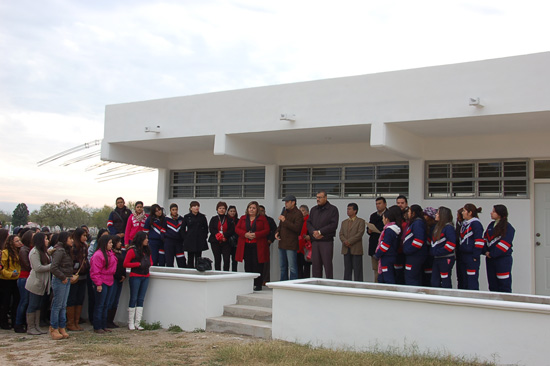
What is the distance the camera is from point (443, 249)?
8.29 metres

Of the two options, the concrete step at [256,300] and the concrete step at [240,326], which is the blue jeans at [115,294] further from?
the concrete step at [256,300]

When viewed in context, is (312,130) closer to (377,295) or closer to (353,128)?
(353,128)

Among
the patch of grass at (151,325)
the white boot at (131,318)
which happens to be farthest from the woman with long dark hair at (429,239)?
the white boot at (131,318)

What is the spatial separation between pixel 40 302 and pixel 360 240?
212 inches

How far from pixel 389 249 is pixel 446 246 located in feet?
3.02

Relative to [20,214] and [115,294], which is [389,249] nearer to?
[115,294]

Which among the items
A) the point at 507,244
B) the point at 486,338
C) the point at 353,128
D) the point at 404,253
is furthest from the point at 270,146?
the point at 486,338

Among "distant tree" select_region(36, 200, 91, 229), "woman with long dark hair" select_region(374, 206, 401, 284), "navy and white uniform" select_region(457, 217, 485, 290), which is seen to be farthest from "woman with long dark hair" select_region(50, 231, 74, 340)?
"distant tree" select_region(36, 200, 91, 229)

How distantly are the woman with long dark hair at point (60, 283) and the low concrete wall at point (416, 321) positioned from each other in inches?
121

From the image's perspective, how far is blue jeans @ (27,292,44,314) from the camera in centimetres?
851

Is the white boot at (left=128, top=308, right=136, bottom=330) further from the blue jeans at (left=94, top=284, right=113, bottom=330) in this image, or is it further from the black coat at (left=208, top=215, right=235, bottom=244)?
the black coat at (left=208, top=215, right=235, bottom=244)

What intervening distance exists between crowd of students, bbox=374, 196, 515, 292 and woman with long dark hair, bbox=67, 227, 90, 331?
183 inches

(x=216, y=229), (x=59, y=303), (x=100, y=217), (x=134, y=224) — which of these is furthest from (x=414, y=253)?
(x=100, y=217)

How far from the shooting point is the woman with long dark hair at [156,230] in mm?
11227
